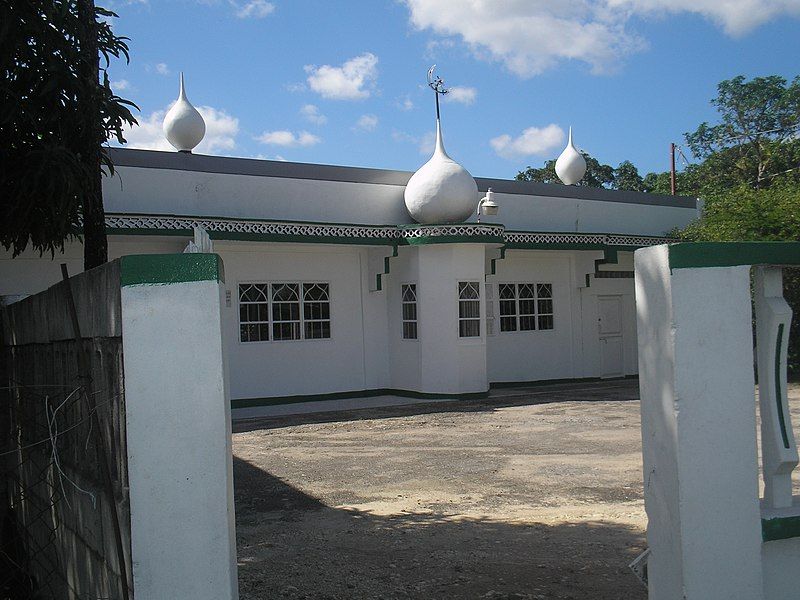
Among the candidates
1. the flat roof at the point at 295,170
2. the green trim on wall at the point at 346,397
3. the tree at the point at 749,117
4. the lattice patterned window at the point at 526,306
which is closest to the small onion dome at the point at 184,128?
the flat roof at the point at 295,170

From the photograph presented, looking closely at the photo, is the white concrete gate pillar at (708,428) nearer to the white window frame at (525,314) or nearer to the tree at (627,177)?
the white window frame at (525,314)

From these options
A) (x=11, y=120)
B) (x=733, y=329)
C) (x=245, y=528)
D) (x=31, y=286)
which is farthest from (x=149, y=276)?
(x=31, y=286)

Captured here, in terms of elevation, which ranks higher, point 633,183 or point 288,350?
point 633,183

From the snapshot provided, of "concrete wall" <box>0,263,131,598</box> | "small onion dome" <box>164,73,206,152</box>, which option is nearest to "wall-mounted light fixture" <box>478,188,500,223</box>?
"small onion dome" <box>164,73,206,152</box>

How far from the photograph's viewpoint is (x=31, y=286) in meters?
12.3

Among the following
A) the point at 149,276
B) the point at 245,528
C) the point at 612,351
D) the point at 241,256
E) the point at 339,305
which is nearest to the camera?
the point at 149,276

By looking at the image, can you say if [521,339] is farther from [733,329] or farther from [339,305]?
[733,329]

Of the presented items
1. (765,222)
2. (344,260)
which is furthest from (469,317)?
(765,222)

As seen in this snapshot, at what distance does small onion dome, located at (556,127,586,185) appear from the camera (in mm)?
20000

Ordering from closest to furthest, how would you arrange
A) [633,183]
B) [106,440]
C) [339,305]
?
[106,440]
[339,305]
[633,183]

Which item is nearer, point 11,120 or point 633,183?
point 11,120

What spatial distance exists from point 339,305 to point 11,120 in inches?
414

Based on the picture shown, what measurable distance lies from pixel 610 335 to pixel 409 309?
556 cm

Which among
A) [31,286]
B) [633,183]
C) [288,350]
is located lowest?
[288,350]
